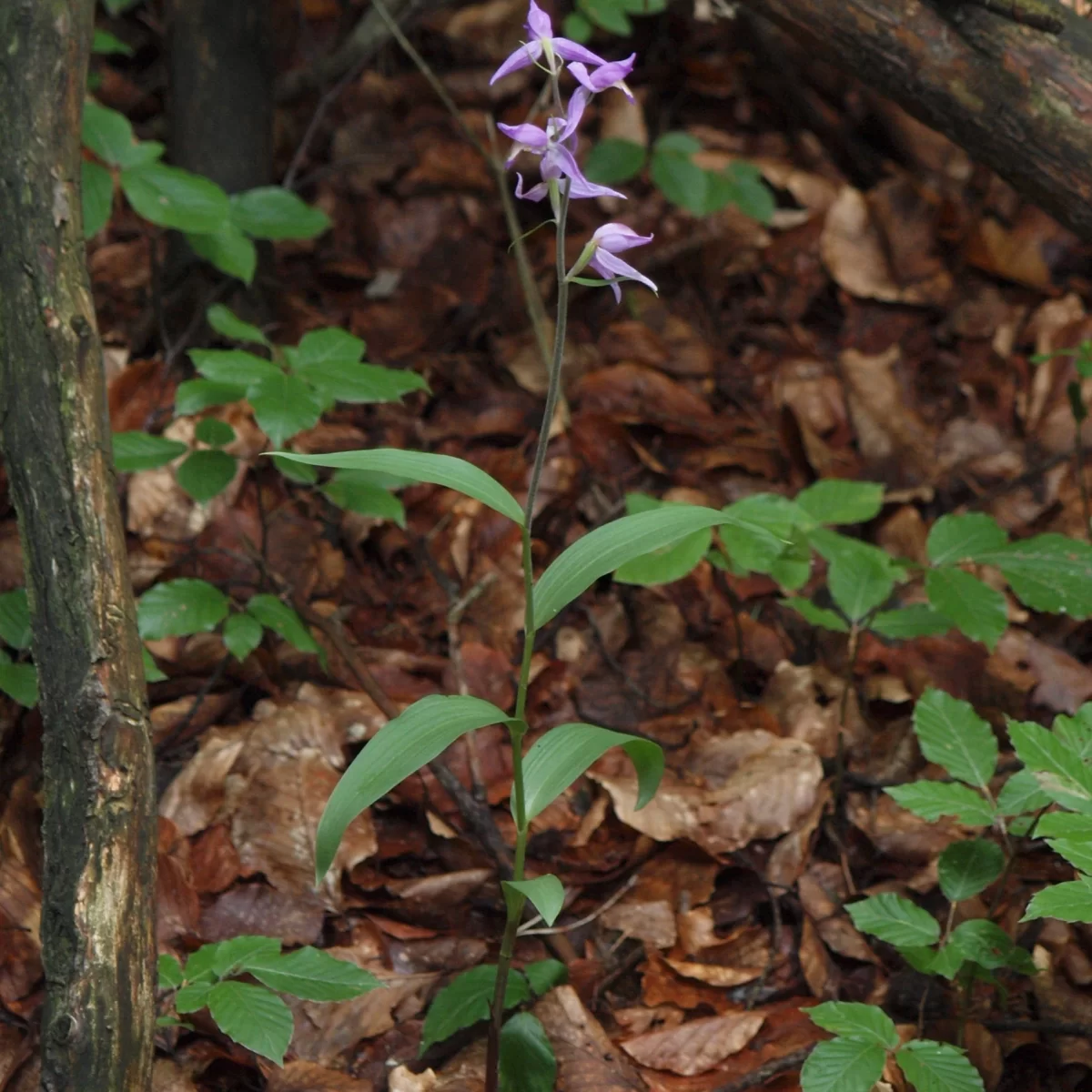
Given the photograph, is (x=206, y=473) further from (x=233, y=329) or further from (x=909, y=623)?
(x=909, y=623)

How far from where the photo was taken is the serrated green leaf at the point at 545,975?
5.57 ft

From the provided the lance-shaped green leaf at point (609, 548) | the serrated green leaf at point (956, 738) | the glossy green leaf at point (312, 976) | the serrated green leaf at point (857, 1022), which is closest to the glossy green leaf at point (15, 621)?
the glossy green leaf at point (312, 976)

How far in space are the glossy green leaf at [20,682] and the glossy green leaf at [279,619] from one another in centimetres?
40

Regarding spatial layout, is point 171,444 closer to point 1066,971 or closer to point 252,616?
point 252,616

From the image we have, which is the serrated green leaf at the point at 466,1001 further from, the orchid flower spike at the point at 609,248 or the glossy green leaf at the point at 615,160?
the glossy green leaf at the point at 615,160

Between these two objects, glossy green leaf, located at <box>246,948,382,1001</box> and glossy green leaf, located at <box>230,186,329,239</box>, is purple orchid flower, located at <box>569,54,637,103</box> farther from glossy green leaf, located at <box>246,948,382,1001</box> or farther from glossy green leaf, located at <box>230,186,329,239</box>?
glossy green leaf, located at <box>230,186,329,239</box>

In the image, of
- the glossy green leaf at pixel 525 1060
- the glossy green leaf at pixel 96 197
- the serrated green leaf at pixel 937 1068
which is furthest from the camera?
the glossy green leaf at pixel 96 197

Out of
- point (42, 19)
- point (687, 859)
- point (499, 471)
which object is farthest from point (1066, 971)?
point (42, 19)

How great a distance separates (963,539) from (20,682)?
1677mm

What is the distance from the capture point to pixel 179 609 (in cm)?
Answer: 197

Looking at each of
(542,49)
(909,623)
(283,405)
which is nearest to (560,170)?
(542,49)

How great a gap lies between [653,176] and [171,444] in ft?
5.67

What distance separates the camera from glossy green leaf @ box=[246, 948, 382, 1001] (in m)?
1.48

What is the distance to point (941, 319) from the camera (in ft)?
11.7
